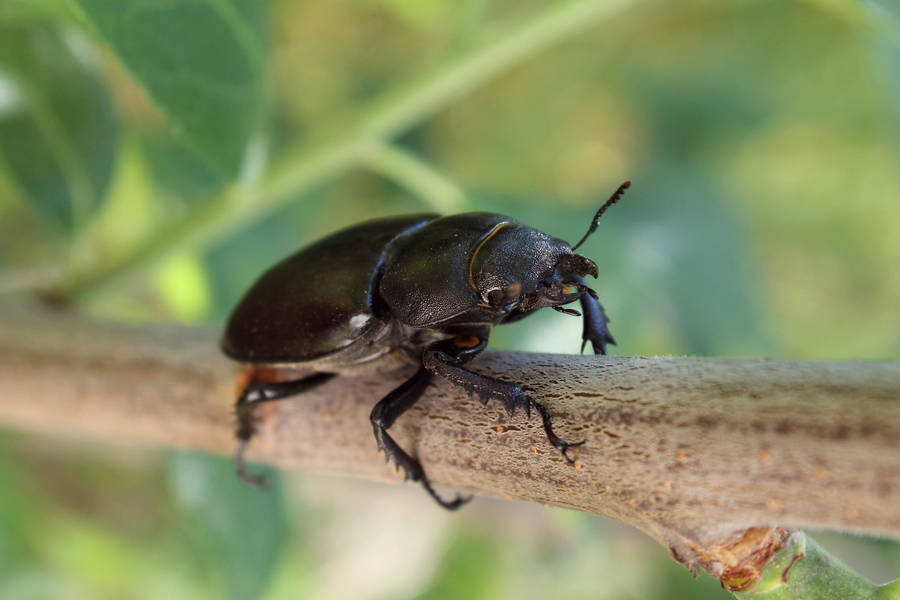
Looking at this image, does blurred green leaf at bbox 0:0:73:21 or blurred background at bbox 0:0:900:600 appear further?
blurred background at bbox 0:0:900:600

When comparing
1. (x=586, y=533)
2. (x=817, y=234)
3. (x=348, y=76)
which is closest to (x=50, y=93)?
(x=586, y=533)

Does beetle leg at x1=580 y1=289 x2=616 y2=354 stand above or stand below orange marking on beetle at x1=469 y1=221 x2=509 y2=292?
below

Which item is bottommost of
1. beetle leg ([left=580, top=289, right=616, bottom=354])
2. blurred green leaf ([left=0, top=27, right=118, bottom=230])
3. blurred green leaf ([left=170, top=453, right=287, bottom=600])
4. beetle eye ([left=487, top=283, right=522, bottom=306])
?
blurred green leaf ([left=170, top=453, right=287, bottom=600])

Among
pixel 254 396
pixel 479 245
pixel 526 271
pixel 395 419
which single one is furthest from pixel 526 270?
pixel 254 396

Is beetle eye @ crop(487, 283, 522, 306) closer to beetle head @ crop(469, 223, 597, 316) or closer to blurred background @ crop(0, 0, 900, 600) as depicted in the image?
beetle head @ crop(469, 223, 597, 316)

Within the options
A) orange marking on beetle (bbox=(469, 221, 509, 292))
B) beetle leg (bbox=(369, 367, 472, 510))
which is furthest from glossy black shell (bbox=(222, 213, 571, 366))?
beetle leg (bbox=(369, 367, 472, 510))

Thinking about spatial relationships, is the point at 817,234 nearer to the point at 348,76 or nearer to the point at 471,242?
the point at 348,76

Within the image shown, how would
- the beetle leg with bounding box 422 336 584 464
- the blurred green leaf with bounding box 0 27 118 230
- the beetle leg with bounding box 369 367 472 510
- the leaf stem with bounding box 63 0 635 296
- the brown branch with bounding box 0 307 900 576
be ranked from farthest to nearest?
the leaf stem with bounding box 63 0 635 296, the blurred green leaf with bounding box 0 27 118 230, the beetle leg with bounding box 369 367 472 510, the beetle leg with bounding box 422 336 584 464, the brown branch with bounding box 0 307 900 576

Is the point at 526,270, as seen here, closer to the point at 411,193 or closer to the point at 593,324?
the point at 593,324
